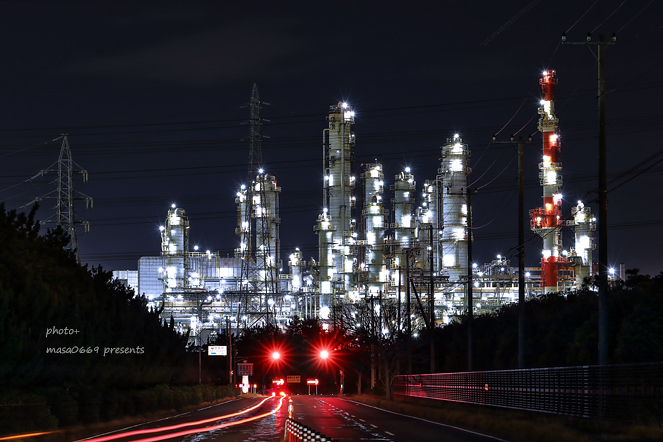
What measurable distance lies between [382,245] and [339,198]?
767 centimetres

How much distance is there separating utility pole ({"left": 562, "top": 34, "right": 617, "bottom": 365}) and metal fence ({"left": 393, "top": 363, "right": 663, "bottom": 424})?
1.39 metres

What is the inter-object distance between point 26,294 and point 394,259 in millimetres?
77610

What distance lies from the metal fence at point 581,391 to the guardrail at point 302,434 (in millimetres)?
8633

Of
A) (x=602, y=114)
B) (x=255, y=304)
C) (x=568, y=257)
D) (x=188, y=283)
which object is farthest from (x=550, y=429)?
(x=188, y=283)

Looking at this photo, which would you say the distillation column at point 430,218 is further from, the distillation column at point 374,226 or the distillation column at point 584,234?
the distillation column at point 584,234

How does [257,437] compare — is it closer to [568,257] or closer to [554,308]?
[554,308]

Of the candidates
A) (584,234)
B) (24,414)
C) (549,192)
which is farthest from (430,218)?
(24,414)

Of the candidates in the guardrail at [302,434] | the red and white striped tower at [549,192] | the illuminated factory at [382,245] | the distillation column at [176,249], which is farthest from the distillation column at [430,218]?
the guardrail at [302,434]

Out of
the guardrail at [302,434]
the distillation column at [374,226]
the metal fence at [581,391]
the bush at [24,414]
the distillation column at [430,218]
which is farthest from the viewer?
the distillation column at [430,218]

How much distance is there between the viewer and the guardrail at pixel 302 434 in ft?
44.9

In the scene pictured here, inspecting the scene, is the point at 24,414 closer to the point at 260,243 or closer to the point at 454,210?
the point at 454,210

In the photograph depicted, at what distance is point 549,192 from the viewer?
8994 cm

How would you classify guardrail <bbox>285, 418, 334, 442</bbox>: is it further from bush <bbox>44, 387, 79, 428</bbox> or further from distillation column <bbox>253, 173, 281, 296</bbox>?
distillation column <bbox>253, 173, 281, 296</bbox>

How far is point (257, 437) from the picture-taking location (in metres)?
25.2
